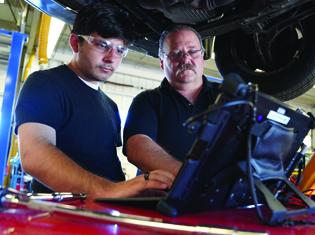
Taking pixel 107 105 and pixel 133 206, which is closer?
pixel 133 206

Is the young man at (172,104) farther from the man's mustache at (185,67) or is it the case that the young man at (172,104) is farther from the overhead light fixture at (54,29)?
the overhead light fixture at (54,29)

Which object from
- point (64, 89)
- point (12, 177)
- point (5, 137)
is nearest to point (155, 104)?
point (64, 89)

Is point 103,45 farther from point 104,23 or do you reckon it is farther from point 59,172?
point 59,172

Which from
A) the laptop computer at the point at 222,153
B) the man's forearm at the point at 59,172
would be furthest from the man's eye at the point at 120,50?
the laptop computer at the point at 222,153

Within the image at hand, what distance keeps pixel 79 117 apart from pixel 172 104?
355 millimetres

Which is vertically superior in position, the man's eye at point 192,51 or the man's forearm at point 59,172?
the man's eye at point 192,51

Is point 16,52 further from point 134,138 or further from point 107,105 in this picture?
point 134,138

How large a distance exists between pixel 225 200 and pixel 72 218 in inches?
12.6

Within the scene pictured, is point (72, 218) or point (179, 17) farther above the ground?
point (179, 17)

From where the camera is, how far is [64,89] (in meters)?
1.18

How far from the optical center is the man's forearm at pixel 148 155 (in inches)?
41.0

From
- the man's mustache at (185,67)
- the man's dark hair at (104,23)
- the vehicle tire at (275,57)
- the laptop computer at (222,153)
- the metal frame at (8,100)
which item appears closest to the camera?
the laptop computer at (222,153)

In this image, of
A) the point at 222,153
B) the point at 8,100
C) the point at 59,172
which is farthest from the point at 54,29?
the point at 222,153

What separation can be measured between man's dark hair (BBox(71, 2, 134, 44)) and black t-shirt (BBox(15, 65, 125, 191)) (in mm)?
170
